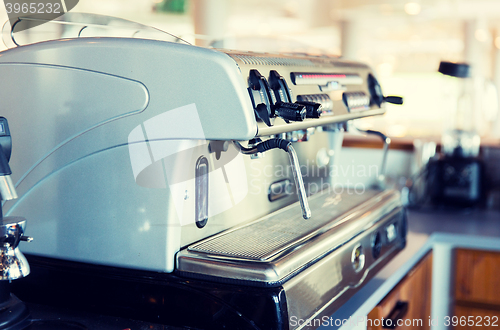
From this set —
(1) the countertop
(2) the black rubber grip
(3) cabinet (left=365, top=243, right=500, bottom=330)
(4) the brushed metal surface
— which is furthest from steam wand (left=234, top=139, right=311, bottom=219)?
(3) cabinet (left=365, top=243, right=500, bottom=330)

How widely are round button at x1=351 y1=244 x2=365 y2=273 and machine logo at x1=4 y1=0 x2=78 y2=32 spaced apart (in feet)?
2.24

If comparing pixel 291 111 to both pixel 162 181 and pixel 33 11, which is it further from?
pixel 33 11

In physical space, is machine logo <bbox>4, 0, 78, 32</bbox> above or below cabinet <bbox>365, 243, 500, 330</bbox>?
above

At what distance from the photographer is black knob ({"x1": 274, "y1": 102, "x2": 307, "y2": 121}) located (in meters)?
0.72

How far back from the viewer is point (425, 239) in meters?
1.41

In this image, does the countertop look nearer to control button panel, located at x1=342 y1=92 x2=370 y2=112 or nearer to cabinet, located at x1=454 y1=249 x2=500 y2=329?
cabinet, located at x1=454 y1=249 x2=500 y2=329

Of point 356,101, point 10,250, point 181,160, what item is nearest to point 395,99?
point 356,101

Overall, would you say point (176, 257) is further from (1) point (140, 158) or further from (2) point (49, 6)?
(2) point (49, 6)

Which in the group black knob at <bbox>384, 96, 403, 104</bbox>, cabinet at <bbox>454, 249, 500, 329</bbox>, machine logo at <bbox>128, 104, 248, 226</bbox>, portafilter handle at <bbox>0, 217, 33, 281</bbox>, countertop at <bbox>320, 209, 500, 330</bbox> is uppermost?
black knob at <bbox>384, 96, 403, 104</bbox>

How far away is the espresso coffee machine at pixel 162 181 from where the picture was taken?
0.72m

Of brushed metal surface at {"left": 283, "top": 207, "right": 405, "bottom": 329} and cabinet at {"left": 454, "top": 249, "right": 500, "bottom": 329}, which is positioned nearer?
brushed metal surface at {"left": 283, "top": 207, "right": 405, "bottom": 329}

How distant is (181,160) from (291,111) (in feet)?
0.58

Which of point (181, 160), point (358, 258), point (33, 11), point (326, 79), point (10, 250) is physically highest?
point (33, 11)

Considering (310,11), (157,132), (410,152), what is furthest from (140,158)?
(310,11)
